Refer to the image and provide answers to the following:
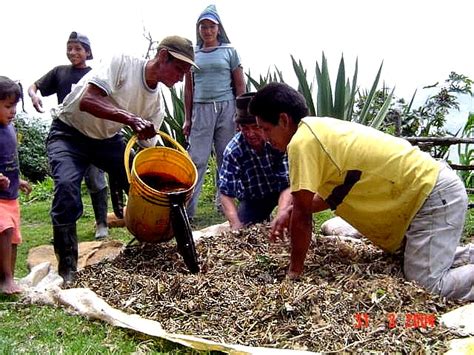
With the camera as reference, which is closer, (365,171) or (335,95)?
(365,171)

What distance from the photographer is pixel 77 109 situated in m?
3.81

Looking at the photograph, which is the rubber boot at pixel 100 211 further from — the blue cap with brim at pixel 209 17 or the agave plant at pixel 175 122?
the agave plant at pixel 175 122

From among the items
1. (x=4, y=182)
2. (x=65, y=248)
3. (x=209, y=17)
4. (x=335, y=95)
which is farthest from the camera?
(x=335, y=95)

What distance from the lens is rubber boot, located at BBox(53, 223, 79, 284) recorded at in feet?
11.9

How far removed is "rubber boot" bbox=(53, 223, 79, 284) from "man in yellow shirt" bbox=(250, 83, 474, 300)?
132 centimetres

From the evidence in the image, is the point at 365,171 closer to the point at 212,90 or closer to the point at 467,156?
the point at 212,90

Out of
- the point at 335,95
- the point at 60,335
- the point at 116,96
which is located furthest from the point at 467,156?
the point at 60,335

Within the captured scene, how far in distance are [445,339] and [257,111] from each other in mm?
1267

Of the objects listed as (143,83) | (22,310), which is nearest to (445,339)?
(22,310)

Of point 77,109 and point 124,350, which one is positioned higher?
point 77,109

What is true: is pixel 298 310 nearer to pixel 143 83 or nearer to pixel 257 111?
pixel 257 111

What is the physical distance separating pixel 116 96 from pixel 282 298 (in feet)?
5.61

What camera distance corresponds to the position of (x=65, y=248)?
3.64 metres
